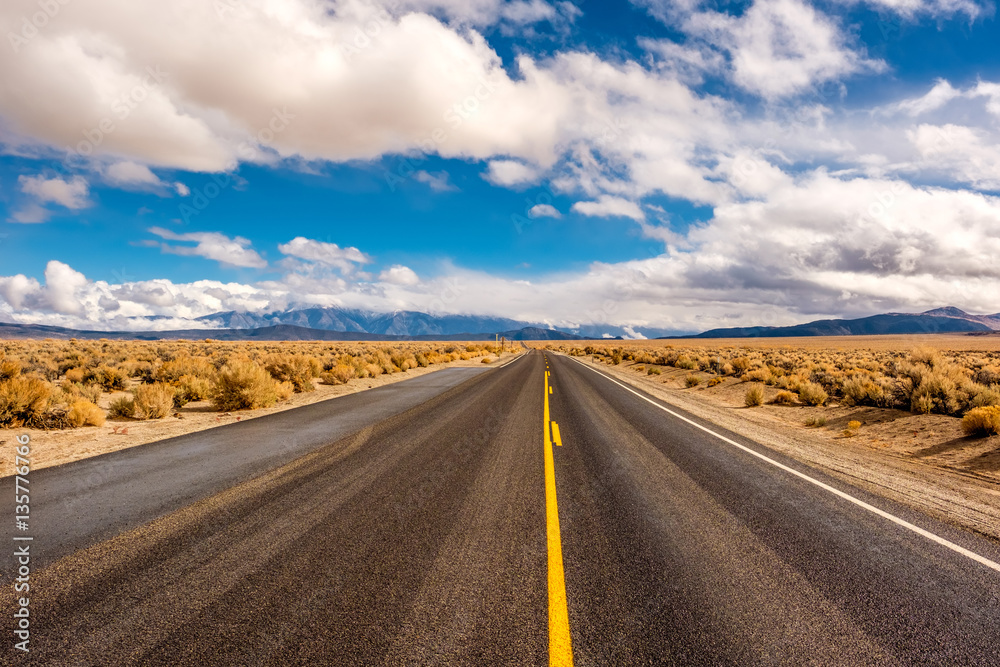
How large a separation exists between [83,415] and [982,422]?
19725 mm

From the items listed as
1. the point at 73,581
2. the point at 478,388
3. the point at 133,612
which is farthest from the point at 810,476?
the point at 478,388

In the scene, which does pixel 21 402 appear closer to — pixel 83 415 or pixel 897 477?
pixel 83 415

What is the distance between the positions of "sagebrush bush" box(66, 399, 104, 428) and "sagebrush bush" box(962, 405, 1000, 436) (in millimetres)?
19515

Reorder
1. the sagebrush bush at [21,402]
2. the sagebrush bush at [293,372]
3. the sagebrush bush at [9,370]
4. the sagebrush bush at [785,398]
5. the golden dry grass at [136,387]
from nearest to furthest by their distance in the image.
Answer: the sagebrush bush at [21,402]
the golden dry grass at [136,387]
the sagebrush bush at [9,370]
the sagebrush bush at [785,398]
the sagebrush bush at [293,372]

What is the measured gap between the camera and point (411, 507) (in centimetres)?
512

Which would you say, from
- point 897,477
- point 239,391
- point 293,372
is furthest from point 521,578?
point 293,372

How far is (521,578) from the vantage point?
3582 mm

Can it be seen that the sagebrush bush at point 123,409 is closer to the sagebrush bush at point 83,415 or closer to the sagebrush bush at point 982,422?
the sagebrush bush at point 83,415

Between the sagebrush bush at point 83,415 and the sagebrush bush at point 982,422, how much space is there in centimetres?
1951

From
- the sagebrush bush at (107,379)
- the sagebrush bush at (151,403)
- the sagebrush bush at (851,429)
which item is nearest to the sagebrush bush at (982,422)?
the sagebrush bush at (851,429)

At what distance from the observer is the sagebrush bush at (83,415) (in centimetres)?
976

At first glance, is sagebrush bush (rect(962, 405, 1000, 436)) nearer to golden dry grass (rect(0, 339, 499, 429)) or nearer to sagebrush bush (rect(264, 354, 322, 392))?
golden dry grass (rect(0, 339, 499, 429))

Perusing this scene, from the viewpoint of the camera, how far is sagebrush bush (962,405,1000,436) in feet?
30.1

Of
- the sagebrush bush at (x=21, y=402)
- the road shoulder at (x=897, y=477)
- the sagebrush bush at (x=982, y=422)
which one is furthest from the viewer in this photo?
the sagebrush bush at (x=21, y=402)
